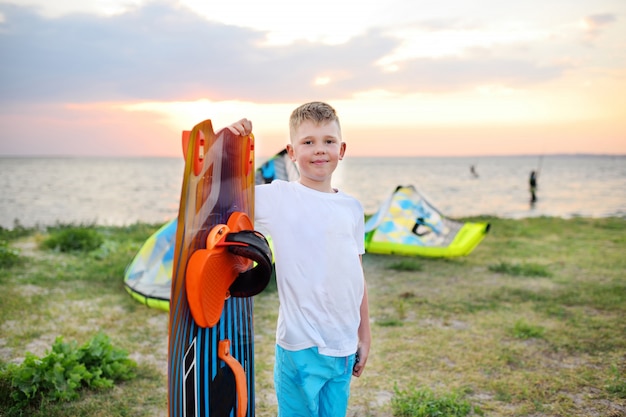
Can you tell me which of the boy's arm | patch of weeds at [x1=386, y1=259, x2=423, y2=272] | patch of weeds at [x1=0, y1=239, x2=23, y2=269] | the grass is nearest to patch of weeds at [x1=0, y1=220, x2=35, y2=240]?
the grass

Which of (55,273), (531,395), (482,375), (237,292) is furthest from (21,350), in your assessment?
(531,395)

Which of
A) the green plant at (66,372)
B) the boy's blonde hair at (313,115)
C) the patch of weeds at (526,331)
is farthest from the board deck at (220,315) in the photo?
the patch of weeds at (526,331)

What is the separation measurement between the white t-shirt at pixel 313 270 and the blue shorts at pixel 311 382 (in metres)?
0.04

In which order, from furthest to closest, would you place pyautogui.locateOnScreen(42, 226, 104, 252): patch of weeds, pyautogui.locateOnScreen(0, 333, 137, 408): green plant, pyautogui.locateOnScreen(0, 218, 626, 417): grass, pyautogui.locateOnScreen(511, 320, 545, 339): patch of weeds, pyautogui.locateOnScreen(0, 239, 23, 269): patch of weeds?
1. pyautogui.locateOnScreen(42, 226, 104, 252): patch of weeds
2. pyautogui.locateOnScreen(0, 239, 23, 269): patch of weeds
3. pyautogui.locateOnScreen(511, 320, 545, 339): patch of weeds
4. pyautogui.locateOnScreen(0, 218, 626, 417): grass
5. pyautogui.locateOnScreen(0, 333, 137, 408): green plant

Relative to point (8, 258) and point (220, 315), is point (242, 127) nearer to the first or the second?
point (220, 315)

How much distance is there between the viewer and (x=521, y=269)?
6.88m

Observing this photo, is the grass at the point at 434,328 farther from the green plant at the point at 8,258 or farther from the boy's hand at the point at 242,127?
the boy's hand at the point at 242,127

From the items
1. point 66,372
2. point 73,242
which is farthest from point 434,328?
point 73,242

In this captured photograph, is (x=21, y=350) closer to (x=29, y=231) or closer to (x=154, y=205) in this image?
(x=29, y=231)

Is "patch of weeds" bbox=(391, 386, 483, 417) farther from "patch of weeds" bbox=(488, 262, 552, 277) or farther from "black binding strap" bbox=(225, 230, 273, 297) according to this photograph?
"patch of weeds" bbox=(488, 262, 552, 277)

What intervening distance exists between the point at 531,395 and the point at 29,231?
9433 mm

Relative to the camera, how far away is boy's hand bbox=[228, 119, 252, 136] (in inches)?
79.7

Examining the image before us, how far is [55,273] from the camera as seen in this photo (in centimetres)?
657

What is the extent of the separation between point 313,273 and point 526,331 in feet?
11.3
